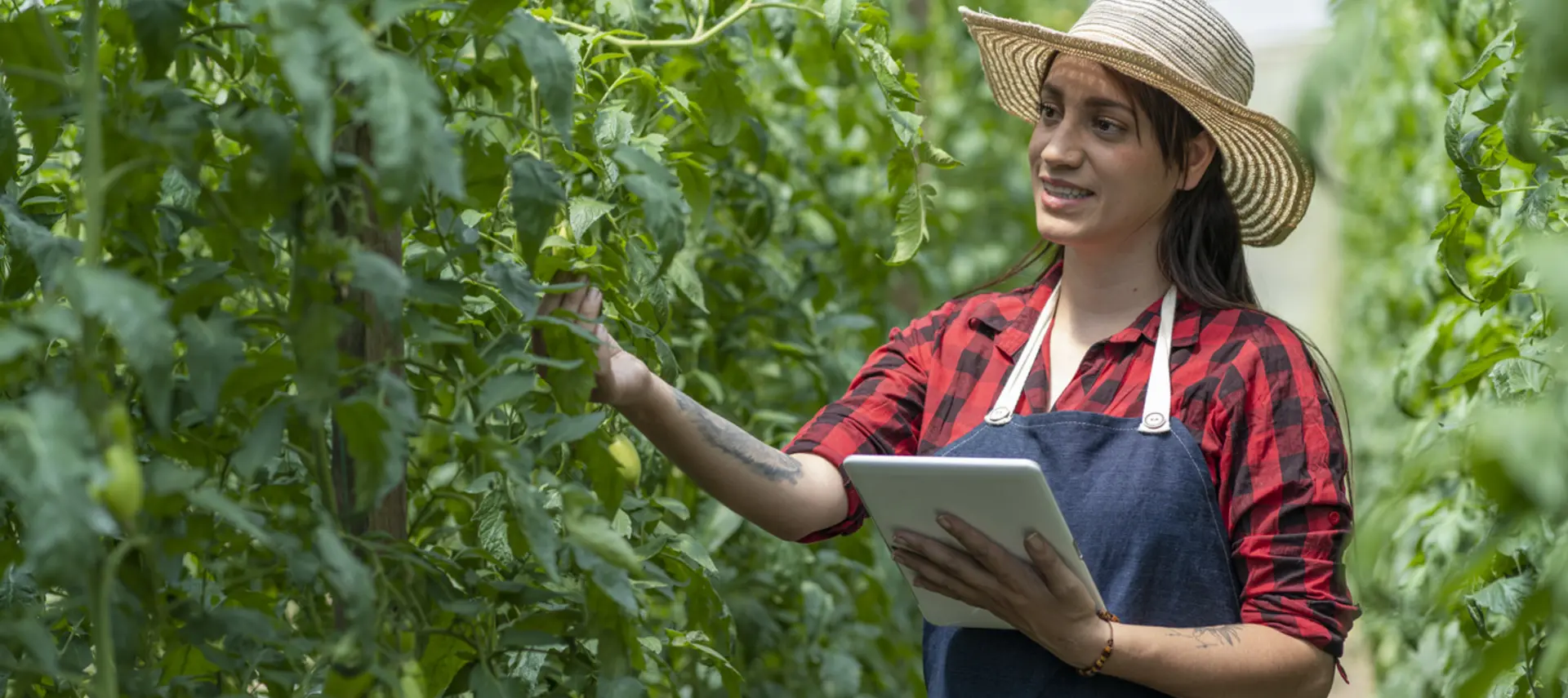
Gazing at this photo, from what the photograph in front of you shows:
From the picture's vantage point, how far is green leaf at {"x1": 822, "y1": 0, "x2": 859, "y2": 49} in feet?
5.76

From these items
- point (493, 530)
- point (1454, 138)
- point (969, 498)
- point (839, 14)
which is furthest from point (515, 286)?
point (1454, 138)

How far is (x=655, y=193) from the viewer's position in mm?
1252

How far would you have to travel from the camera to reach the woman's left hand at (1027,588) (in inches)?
63.9

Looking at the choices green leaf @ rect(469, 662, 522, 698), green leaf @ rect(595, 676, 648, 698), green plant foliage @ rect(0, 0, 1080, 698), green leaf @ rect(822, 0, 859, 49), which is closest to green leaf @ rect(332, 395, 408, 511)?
green plant foliage @ rect(0, 0, 1080, 698)

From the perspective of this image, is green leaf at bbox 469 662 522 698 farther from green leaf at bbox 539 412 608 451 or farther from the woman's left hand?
the woman's left hand

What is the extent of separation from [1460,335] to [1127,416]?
108 centimetres

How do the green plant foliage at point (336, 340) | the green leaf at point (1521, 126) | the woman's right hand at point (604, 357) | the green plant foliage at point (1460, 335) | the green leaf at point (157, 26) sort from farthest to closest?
the woman's right hand at point (604, 357)
the green leaf at point (157, 26)
the green plant foliage at point (336, 340)
the green leaf at point (1521, 126)
the green plant foliage at point (1460, 335)

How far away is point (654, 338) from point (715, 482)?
0.21 m

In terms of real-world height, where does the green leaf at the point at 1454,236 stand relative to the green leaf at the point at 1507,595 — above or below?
above

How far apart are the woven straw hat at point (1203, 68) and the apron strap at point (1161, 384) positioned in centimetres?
23

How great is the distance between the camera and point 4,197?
1298 mm

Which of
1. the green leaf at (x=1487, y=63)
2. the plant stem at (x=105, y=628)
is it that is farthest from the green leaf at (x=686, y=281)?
the plant stem at (x=105, y=628)

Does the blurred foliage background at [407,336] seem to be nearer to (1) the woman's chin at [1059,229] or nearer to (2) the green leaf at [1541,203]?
(2) the green leaf at [1541,203]

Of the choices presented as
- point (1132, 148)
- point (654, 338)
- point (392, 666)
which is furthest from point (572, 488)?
point (1132, 148)
